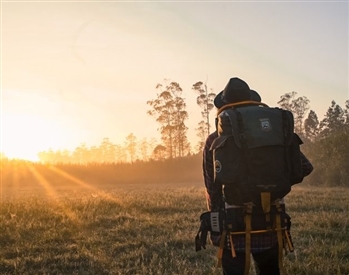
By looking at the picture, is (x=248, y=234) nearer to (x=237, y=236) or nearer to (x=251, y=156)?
(x=237, y=236)

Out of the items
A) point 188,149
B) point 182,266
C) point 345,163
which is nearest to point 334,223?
point 182,266

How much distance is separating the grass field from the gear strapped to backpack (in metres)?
2.86

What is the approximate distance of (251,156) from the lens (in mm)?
2979

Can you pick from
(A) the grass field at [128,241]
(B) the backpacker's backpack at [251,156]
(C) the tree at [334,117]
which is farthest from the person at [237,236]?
(C) the tree at [334,117]

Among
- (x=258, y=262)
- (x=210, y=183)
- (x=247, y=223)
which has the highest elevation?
(x=210, y=183)

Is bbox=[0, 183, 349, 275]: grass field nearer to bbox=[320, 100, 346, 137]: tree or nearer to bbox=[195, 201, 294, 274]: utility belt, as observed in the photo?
bbox=[195, 201, 294, 274]: utility belt

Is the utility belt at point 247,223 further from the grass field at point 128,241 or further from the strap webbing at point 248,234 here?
the grass field at point 128,241

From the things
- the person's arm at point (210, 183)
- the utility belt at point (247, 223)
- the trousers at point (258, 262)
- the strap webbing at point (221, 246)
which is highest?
the person's arm at point (210, 183)

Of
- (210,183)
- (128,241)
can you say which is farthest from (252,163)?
(128,241)

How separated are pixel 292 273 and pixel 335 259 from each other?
0.88 meters

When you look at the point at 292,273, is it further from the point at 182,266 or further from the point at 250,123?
the point at 250,123

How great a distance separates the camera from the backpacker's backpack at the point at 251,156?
2.95m

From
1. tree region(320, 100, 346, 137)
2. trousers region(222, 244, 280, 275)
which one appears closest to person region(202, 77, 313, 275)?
trousers region(222, 244, 280, 275)

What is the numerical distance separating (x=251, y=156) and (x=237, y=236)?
65 centimetres
